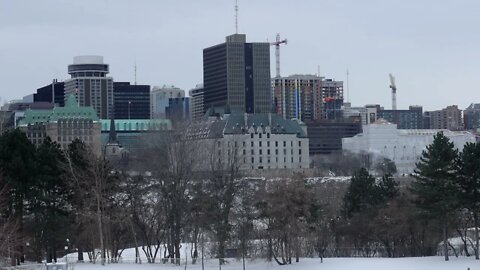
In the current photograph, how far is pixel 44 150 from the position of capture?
3063 inches

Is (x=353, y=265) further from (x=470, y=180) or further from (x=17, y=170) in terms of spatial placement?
(x=17, y=170)

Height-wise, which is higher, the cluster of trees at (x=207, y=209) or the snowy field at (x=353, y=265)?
the cluster of trees at (x=207, y=209)

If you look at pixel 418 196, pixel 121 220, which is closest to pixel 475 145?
pixel 418 196

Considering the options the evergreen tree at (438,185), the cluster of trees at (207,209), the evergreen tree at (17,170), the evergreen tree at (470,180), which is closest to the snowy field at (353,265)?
the cluster of trees at (207,209)

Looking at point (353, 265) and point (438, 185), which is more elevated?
point (438, 185)

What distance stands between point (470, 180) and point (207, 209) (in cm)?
1901

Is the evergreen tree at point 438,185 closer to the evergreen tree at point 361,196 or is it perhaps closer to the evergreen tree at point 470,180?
the evergreen tree at point 470,180

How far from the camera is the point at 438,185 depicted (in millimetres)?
76688

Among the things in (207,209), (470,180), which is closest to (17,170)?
(207,209)

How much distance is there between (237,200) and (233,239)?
18.6ft

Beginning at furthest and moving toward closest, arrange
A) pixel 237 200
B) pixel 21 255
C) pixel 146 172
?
pixel 146 172 < pixel 237 200 < pixel 21 255

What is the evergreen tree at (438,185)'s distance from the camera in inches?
2965

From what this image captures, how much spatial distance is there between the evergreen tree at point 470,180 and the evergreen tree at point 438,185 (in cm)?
62

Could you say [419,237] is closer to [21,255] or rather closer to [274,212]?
[274,212]
